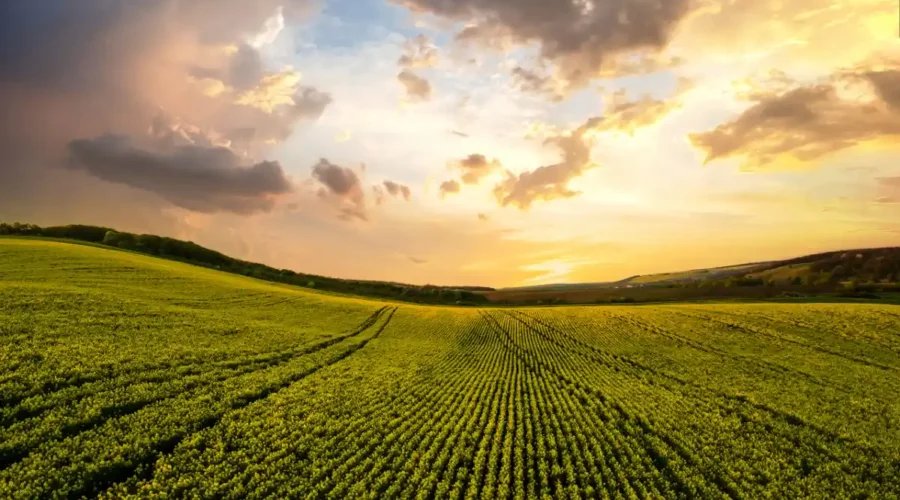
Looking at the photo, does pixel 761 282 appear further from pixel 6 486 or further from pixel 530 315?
pixel 6 486

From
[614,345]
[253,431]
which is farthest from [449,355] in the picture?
[253,431]

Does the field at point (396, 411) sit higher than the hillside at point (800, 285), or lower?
lower

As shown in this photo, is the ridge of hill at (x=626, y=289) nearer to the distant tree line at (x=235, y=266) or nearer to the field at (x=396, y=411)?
the distant tree line at (x=235, y=266)

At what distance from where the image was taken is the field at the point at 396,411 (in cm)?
1794

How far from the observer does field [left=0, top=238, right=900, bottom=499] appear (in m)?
17.9

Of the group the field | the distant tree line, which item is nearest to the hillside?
the distant tree line

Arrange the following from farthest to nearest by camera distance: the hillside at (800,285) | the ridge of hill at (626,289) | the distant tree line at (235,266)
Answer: the distant tree line at (235,266) → the ridge of hill at (626,289) → the hillside at (800,285)

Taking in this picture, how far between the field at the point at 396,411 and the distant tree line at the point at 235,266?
235 feet

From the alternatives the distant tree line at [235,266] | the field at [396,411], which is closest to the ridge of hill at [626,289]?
the distant tree line at [235,266]

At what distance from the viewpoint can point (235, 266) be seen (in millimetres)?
131000

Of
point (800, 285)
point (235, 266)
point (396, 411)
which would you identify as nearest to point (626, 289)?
point (800, 285)

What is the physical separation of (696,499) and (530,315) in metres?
67.1

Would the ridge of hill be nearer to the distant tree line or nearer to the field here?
the distant tree line

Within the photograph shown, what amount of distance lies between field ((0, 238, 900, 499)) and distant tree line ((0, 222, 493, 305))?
235 feet
